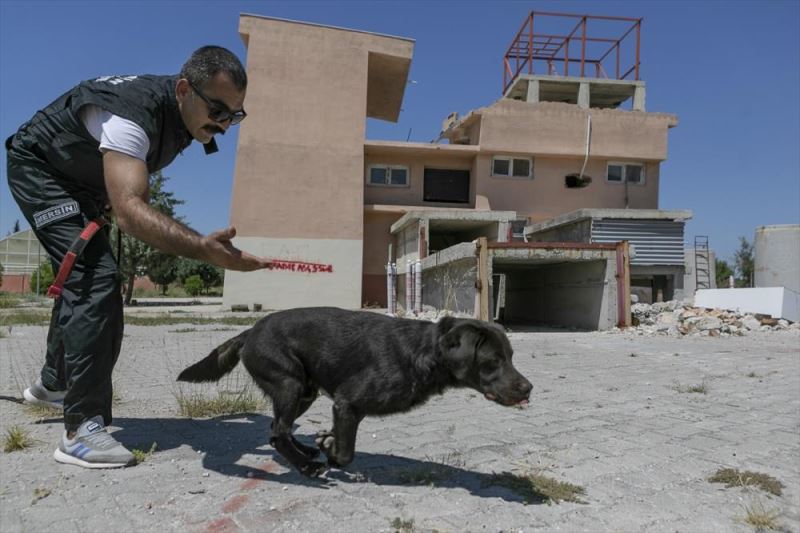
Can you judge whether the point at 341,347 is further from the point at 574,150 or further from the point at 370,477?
the point at 574,150

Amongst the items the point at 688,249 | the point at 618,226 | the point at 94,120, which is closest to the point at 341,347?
the point at 94,120

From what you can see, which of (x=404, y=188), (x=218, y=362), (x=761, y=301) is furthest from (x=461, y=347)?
(x=404, y=188)

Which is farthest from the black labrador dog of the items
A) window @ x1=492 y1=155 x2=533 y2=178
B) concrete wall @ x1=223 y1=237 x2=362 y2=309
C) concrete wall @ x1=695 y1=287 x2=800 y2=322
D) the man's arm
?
window @ x1=492 y1=155 x2=533 y2=178

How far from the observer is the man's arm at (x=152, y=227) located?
2.83m

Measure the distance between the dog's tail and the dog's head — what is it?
132 centimetres

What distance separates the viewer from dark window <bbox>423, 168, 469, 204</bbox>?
92.5 feet

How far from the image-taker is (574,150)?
27422 mm

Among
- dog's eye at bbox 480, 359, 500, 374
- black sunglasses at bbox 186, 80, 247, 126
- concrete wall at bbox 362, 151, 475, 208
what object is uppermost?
concrete wall at bbox 362, 151, 475, 208

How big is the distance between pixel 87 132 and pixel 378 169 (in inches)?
962

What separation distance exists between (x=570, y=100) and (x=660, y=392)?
93.5 ft

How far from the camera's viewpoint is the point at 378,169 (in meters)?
27.6

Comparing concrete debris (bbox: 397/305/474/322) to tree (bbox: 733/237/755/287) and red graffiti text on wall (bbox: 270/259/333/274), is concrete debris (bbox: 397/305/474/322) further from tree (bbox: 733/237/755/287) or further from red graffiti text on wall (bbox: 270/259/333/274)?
tree (bbox: 733/237/755/287)

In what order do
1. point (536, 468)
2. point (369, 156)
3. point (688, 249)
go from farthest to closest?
point (688, 249) < point (369, 156) < point (536, 468)

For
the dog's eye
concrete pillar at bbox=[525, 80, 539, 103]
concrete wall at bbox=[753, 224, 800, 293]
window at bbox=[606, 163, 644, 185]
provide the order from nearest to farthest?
the dog's eye → concrete wall at bbox=[753, 224, 800, 293] → window at bbox=[606, 163, 644, 185] → concrete pillar at bbox=[525, 80, 539, 103]
